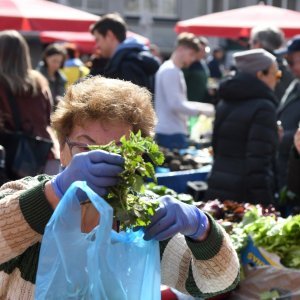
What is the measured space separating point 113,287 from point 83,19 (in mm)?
6088

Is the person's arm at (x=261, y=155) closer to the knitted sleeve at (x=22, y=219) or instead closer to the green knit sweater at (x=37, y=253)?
the green knit sweater at (x=37, y=253)

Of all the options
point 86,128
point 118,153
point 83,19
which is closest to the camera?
point 118,153

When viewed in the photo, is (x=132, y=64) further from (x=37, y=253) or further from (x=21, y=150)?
(x=37, y=253)

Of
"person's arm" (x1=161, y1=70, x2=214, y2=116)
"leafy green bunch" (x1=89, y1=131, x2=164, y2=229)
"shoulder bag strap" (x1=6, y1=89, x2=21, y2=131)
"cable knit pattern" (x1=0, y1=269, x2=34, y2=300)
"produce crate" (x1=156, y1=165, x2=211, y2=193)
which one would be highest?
"leafy green bunch" (x1=89, y1=131, x2=164, y2=229)

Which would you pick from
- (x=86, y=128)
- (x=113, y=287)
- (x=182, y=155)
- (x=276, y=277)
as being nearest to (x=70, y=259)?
(x=113, y=287)

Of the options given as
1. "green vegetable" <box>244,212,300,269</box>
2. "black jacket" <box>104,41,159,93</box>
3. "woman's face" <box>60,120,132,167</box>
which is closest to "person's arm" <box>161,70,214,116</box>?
"black jacket" <box>104,41,159,93</box>

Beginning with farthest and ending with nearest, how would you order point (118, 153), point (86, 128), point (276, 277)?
point (276, 277), point (86, 128), point (118, 153)

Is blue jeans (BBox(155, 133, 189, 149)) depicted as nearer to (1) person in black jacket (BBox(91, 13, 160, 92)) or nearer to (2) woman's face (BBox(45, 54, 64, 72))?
(1) person in black jacket (BBox(91, 13, 160, 92))

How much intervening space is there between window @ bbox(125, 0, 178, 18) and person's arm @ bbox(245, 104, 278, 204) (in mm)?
24458

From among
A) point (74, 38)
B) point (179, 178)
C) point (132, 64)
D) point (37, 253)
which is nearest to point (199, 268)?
point (37, 253)

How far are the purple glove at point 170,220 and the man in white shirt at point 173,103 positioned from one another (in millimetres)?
5419

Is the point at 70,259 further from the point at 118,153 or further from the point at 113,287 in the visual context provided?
the point at 118,153

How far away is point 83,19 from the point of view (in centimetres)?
766

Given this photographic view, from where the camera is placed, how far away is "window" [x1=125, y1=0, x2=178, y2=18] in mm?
29111
